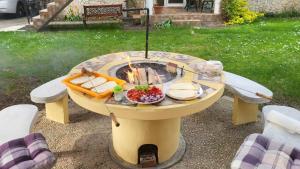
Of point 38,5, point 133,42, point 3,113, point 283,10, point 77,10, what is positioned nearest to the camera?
point 3,113

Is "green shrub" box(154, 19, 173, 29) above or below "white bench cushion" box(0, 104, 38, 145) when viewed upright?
above

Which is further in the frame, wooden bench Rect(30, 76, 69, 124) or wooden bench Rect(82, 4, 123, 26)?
wooden bench Rect(82, 4, 123, 26)

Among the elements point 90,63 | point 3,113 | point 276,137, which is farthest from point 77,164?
point 276,137

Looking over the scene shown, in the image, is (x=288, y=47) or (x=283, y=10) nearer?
(x=288, y=47)

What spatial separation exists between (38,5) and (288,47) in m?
10.2

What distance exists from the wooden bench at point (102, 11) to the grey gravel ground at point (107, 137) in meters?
5.90

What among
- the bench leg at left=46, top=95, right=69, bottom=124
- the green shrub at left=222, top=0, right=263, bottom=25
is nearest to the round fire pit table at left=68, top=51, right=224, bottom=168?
the bench leg at left=46, top=95, right=69, bottom=124

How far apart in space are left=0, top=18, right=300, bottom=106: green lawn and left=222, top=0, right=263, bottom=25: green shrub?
1.59ft

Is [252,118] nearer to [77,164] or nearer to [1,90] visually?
[77,164]

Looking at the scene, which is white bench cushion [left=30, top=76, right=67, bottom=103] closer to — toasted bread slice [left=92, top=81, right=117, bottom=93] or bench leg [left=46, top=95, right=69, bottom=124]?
bench leg [left=46, top=95, right=69, bottom=124]

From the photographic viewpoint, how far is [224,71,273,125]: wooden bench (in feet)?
13.3

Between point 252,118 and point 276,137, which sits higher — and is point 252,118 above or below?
below

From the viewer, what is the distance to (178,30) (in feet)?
32.4

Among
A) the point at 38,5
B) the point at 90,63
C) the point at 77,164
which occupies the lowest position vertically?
the point at 77,164
